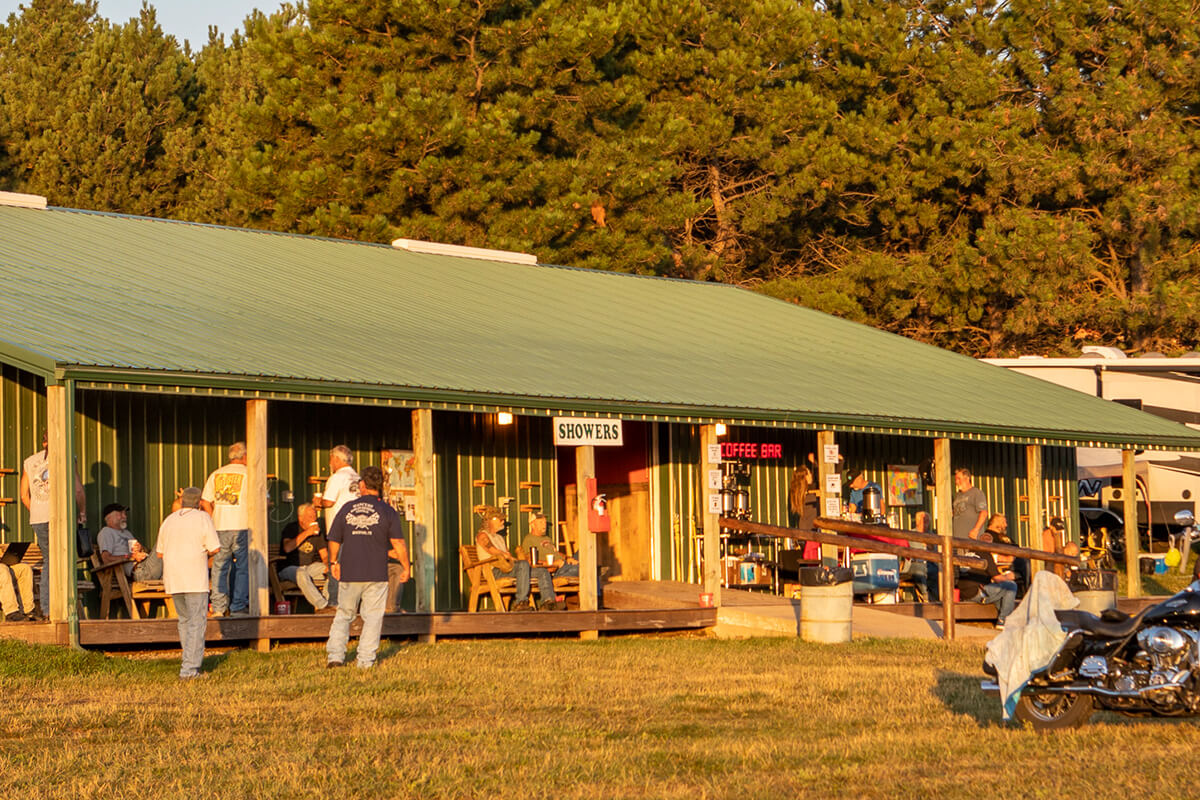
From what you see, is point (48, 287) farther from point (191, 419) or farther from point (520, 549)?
point (520, 549)

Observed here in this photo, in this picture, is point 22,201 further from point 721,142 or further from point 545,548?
point 721,142

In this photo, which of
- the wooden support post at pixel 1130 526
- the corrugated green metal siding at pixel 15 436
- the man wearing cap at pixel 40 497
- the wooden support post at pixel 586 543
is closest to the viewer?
the man wearing cap at pixel 40 497

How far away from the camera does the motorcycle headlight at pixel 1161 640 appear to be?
9672 millimetres

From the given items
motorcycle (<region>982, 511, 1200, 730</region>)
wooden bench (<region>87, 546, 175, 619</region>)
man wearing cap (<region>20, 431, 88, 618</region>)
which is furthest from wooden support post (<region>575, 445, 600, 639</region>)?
motorcycle (<region>982, 511, 1200, 730</region>)

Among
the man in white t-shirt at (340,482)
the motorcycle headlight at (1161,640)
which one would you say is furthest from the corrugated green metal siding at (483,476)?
the motorcycle headlight at (1161,640)

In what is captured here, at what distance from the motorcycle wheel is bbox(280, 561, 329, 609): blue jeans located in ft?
25.2

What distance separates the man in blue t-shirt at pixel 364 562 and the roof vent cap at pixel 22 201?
909 cm

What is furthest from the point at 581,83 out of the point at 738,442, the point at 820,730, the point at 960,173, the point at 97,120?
the point at 820,730

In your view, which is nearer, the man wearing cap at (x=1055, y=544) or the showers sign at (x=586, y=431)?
the showers sign at (x=586, y=431)

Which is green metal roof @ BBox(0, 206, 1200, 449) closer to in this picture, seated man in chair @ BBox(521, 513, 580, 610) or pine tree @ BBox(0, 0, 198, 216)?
seated man in chair @ BBox(521, 513, 580, 610)

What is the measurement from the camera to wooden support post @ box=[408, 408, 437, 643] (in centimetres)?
1609

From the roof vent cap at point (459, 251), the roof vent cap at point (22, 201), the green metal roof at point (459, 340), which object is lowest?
the green metal roof at point (459, 340)

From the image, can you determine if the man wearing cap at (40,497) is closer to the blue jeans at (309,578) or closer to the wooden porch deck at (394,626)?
the wooden porch deck at (394,626)

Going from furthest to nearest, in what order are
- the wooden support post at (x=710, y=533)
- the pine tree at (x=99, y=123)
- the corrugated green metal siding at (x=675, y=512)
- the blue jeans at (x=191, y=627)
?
the pine tree at (x=99, y=123) → the corrugated green metal siding at (x=675, y=512) → the wooden support post at (x=710, y=533) → the blue jeans at (x=191, y=627)
